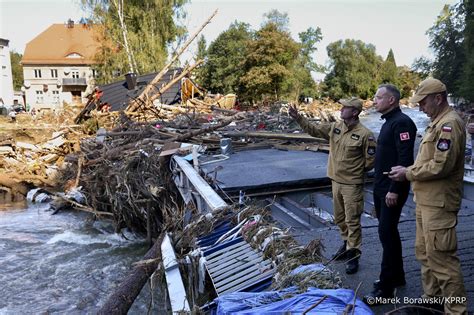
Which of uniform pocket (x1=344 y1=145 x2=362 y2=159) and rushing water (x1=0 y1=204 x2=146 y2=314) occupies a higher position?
uniform pocket (x1=344 y1=145 x2=362 y2=159)

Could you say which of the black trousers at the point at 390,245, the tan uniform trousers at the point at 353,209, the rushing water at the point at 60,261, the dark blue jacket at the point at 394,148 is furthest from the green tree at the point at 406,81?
the black trousers at the point at 390,245

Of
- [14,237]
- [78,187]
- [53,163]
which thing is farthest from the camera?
[53,163]

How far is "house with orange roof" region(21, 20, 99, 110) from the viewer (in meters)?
59.7

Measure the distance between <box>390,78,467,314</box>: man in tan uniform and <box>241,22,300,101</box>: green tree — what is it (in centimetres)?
3774

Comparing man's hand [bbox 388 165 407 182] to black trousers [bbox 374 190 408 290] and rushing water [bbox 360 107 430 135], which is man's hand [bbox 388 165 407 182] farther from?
rushing water [bbox 360 107 430 135]

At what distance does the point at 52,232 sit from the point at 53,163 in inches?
242

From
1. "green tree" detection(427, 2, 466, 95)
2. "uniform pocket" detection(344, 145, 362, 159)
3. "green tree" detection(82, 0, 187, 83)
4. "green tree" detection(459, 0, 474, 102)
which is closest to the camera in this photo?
"uniform pocket" detection(344, 145, 362, 159)

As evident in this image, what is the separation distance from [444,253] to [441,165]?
0.60 m

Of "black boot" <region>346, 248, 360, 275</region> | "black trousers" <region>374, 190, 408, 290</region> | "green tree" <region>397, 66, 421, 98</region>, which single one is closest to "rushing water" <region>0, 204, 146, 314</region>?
"black boot" <region>346, 248, 360, 275</region>

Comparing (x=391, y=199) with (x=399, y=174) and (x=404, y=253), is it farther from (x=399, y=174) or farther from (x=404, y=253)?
(x=404, y=253)

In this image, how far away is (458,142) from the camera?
2.73 meters

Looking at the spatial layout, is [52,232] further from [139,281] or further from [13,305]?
[139,281]

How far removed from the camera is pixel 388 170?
3.35 metres

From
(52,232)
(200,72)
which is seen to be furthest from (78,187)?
(200,72)
